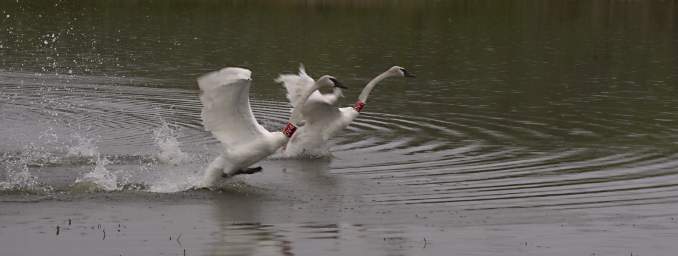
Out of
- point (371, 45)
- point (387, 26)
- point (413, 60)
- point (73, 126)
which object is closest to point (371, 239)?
point (73, 126)

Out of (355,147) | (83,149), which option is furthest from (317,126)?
(83,149)

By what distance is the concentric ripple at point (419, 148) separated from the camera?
49.0 ft

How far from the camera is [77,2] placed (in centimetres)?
4606

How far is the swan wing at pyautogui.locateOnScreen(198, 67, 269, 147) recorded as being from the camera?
46.5 feet

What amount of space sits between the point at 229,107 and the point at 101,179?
1623 mm

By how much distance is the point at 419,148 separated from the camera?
60.1ft

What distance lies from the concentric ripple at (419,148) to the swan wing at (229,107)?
4.29 feet

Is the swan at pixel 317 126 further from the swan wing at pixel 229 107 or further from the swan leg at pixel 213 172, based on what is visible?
the swan leg at pixel 213 172

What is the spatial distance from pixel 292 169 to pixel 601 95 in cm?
1090

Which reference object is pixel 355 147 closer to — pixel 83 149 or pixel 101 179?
pixel 83 149

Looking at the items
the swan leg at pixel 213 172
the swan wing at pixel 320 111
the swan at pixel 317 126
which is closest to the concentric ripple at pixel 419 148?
the swan at pixel 317 126

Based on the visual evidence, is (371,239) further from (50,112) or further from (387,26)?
(387,26)

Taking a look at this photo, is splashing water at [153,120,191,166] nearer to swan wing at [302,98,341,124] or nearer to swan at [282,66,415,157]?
swan at [282,66,415,157]

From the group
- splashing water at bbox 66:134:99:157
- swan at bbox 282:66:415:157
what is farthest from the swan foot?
swan at bbox 282:66:415:157
